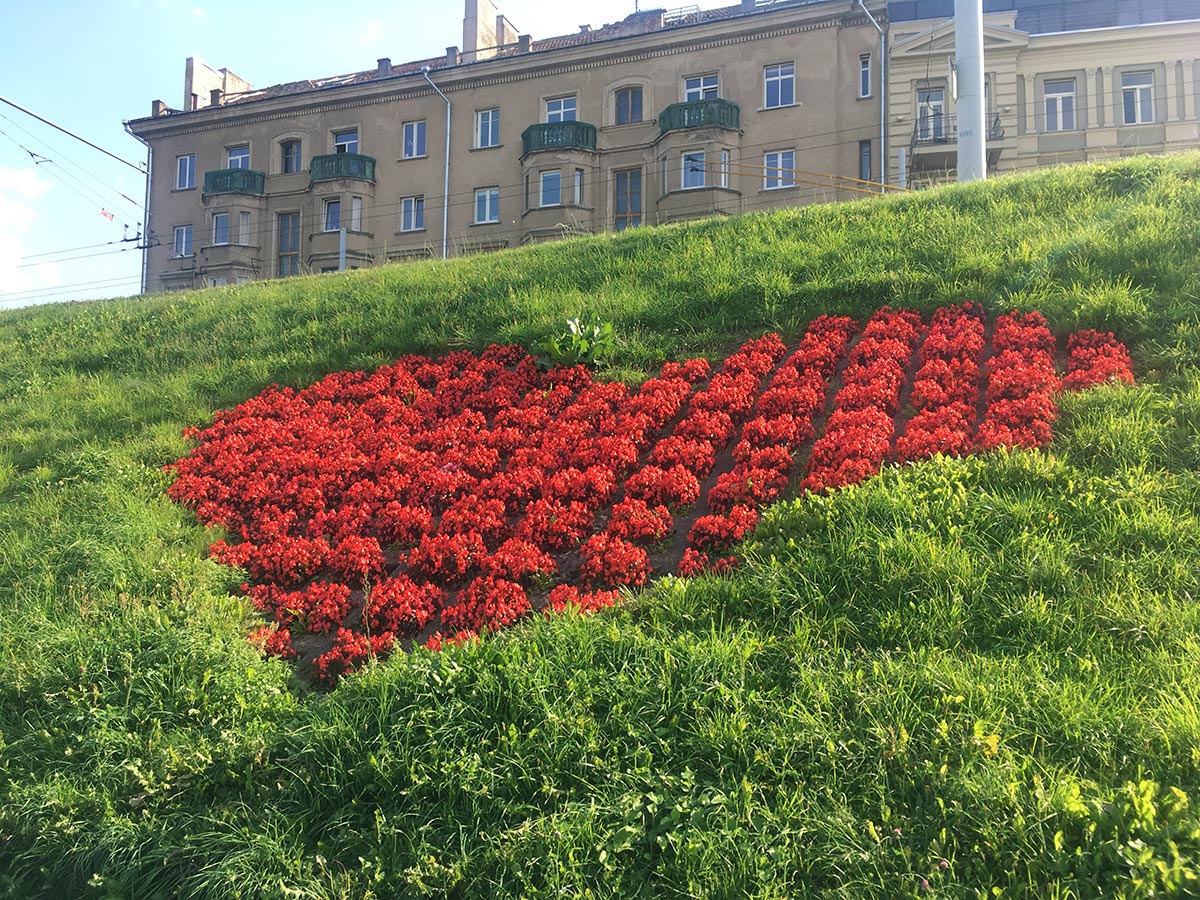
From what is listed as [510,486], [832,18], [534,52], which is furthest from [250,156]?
[510,486]

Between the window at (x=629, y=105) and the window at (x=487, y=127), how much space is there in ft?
19.0

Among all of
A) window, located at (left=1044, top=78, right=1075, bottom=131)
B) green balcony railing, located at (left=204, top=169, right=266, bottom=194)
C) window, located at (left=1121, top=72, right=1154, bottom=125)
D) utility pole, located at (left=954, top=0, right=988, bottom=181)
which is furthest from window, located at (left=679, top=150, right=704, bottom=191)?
green balcony railing, located at (left=204, top=169, right=266, bottom=194)

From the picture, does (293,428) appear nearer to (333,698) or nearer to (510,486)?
(510,486)

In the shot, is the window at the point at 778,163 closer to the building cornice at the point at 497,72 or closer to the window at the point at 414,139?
the building cornice at the point at 497,72

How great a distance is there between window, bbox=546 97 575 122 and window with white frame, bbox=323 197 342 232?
34.9 ft

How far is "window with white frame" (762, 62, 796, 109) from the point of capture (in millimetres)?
32250

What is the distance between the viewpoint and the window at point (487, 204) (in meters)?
36.1

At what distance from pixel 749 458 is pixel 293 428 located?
484 cm

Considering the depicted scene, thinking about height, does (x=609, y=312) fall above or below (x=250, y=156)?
below

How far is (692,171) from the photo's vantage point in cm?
3148

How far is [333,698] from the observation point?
4.13m

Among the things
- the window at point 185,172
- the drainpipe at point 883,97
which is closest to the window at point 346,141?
the window at point 185,172

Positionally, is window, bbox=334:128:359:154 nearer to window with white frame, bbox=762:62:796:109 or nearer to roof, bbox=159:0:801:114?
roof, bbox=159:0:801:114

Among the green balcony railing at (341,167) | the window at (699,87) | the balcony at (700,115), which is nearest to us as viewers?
the balcony at (700,115)
